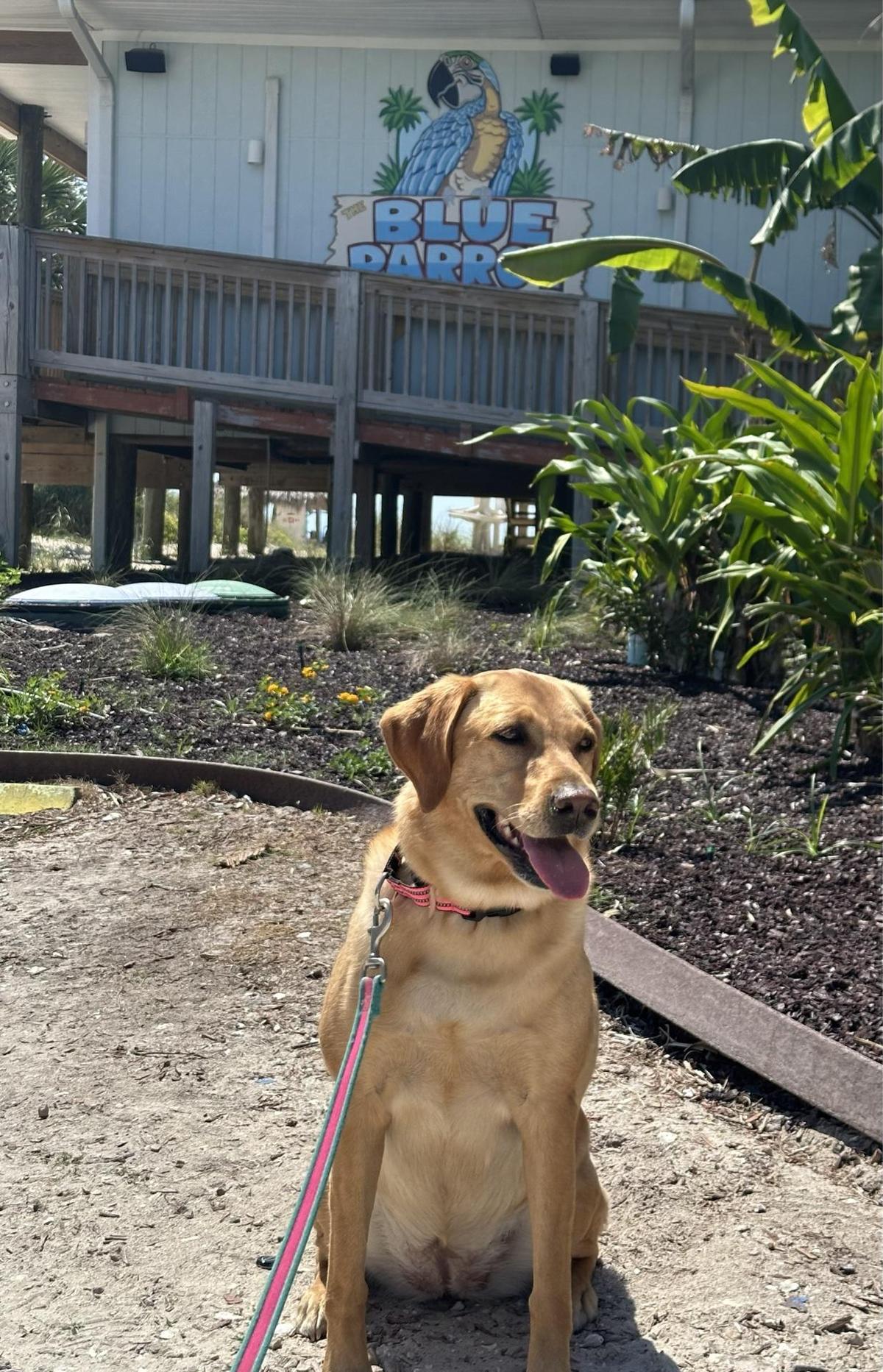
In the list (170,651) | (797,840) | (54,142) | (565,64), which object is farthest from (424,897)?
(54,142)

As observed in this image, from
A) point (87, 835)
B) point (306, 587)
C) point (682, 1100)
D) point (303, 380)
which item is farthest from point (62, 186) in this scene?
point (682, 1100)

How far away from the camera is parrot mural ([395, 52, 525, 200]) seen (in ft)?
46.3

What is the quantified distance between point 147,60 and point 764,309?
8.25m

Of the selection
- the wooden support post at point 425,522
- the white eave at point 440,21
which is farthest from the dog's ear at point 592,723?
the wooden support post at point 425,522

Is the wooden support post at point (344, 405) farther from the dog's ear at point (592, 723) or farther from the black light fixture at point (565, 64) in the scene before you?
the dog's ear at point (592, 723)

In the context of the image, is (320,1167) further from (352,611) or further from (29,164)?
(29,164)

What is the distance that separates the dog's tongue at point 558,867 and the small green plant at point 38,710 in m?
5.00

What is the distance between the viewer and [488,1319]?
2.61 meters

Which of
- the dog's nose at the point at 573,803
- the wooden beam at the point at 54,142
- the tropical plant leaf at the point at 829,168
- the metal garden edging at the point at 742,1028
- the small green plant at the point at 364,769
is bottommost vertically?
the metal garden edging at the point at 742,1028

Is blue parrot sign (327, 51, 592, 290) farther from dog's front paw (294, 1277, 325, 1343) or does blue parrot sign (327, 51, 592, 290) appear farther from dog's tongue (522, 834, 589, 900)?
dog's front paw (294, 1277, 325, 1343)

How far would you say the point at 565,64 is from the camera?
1394 centimetres

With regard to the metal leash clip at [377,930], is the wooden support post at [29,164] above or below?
above

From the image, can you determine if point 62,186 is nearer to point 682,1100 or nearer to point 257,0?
point 257,0

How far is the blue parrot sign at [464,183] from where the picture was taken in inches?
556
